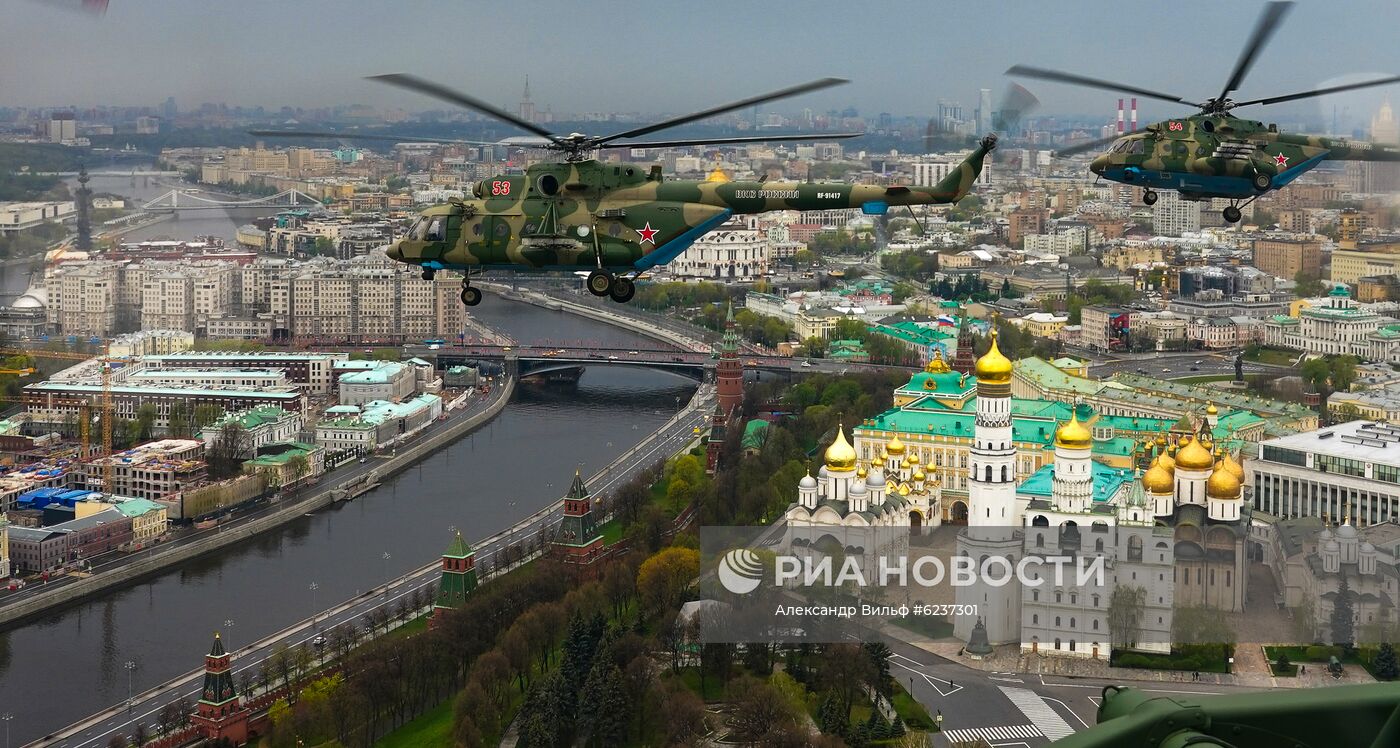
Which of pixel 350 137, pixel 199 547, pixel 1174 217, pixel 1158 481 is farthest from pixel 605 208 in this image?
pixel 1174 217

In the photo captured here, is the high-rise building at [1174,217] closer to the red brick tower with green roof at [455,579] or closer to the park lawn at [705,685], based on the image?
the red brick tower with green roof at [455,579]

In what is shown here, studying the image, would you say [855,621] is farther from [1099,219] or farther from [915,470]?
[1099,219]

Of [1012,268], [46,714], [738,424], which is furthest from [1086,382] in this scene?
[1012,268]

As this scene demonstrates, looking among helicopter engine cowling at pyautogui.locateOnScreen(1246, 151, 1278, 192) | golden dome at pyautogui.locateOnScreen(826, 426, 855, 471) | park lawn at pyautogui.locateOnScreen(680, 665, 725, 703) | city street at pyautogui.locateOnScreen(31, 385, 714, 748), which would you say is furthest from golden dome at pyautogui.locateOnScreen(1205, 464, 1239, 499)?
helicopter engine cowling at pyautogui.locateOnScreen(1246, 151, 1278, 192)

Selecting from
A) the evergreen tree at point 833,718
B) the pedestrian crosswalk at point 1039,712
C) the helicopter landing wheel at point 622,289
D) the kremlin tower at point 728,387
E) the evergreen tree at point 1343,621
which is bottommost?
the pedestrian crosswalk at point 1039,712

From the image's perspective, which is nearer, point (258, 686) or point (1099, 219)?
point (258, 686)

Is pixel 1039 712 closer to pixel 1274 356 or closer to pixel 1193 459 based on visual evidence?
pixel 1193 459

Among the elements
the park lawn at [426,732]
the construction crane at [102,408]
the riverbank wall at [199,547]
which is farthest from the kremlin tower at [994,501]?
the construction crane at [102,408]

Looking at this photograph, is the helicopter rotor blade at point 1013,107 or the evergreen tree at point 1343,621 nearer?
the helicopter rotor blade at point 1013,107
